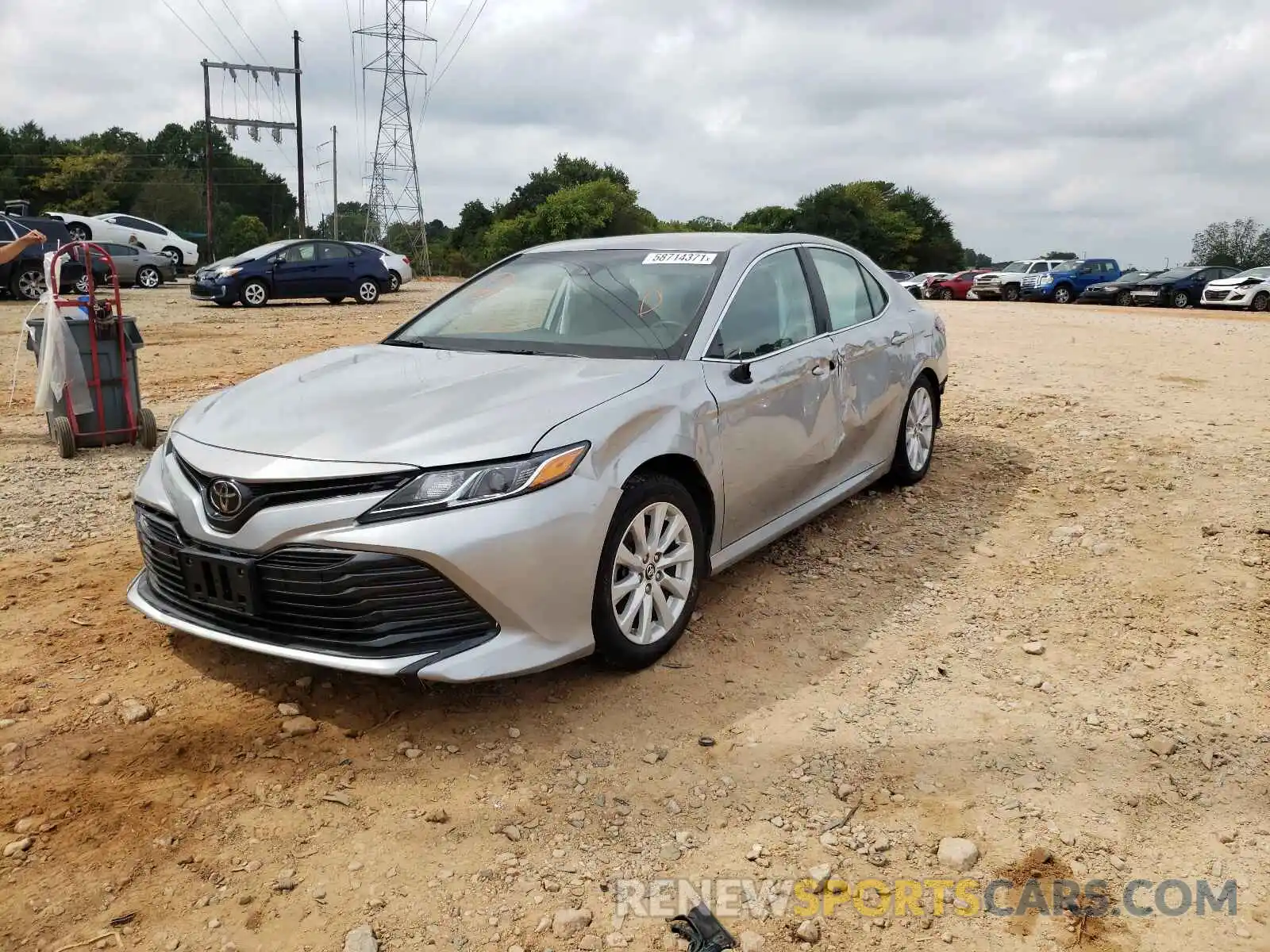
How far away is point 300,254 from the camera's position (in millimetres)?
20250

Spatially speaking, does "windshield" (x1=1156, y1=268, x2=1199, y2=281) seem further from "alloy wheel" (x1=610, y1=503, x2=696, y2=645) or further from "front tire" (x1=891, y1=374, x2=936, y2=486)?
"alloy wheel" (x1=610, y1=503, x2=696, y2=645)

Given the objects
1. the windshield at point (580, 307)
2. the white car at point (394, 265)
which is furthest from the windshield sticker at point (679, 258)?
the white car at point (394, 265)

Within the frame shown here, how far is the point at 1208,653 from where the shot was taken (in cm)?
380

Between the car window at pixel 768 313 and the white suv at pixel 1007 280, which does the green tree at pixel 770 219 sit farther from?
the car window at pixel 768 313

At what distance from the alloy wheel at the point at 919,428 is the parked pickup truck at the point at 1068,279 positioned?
97.9ft

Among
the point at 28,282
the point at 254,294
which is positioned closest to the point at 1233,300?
the point at 254,294

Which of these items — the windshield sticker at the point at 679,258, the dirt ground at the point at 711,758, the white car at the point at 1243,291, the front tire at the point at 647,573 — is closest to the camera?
the dirt ground at the point at 711,758

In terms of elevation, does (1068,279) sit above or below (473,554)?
above

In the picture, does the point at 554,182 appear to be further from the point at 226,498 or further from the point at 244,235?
the point at 226,498

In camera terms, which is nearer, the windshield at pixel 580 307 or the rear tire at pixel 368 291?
the windshield at pixel 580 307

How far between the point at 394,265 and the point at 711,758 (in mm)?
20336

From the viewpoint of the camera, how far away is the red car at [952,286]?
36.5 meters

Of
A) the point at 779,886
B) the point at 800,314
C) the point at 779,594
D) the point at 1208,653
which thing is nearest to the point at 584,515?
the point at 779,886

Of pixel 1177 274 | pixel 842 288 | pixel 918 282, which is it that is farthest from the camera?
pixel 918 282
